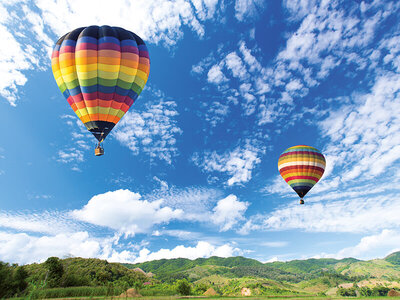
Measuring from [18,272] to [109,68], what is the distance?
4422cm

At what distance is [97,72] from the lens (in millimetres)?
27734

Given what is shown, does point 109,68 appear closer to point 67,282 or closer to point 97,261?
point 67,282

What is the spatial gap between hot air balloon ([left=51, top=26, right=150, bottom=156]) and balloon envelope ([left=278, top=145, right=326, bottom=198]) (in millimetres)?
30911

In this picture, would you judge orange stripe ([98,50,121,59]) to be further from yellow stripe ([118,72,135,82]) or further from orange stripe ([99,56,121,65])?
yellow stripe ([118,72,135,82])

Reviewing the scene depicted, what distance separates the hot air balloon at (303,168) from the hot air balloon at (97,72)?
30.9m

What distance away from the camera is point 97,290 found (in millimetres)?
51844

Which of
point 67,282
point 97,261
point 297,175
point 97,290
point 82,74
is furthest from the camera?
point 97,261

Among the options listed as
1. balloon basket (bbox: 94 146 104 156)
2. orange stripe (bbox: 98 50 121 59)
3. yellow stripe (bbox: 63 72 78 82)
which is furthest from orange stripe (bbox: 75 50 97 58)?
balloon basket (bbox: 94 146 104 156)

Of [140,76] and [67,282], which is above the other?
[140,76]

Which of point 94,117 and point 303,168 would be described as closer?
point 94,117

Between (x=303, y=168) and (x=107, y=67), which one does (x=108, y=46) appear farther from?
(x=303, y=168)

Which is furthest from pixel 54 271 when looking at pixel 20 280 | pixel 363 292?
pixel 363 292

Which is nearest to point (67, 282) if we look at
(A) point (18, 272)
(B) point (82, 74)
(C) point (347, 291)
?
(A) point (18, 272)

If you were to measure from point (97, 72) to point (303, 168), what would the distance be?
35803 mm
